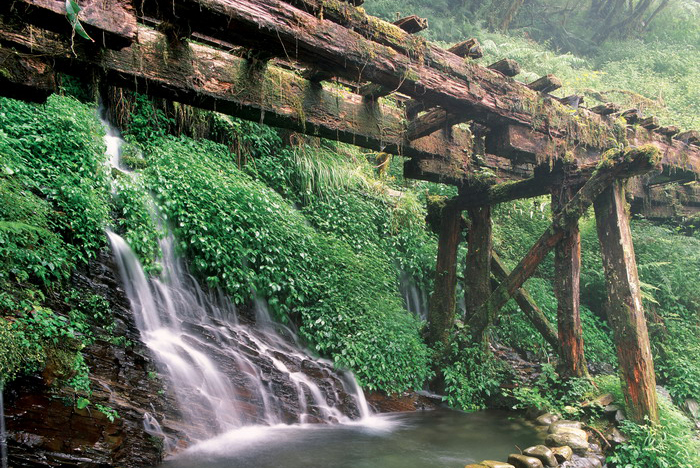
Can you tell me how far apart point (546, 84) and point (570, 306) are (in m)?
3.02

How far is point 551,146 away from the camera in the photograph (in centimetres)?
650

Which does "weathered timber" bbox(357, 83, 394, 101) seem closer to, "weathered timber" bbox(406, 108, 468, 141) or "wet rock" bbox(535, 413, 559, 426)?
"weathered timber" bbox(406, 108, 468, 141)

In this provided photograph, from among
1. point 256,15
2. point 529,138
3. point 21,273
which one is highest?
point 256,15

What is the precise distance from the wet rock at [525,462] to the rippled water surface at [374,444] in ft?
1.67

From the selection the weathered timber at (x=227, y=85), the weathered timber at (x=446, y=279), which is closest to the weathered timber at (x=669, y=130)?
the weathered timber at (x=446, y=279)

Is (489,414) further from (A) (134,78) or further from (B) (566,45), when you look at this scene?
(B) (566,45)

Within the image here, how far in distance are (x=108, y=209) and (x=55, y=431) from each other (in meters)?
3.20

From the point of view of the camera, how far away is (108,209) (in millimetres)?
6566

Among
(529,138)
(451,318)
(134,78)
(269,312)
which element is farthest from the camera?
(451,318)

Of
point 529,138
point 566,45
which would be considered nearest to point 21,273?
point 529,138

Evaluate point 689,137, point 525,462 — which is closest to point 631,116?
point 689,137

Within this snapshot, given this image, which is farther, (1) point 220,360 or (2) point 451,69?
(1) point 220,360

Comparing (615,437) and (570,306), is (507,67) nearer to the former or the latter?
(570,306)

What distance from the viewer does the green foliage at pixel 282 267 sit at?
7.40 m
